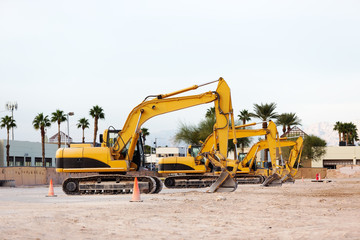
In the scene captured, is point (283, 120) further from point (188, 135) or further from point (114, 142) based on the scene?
point (114, 142)

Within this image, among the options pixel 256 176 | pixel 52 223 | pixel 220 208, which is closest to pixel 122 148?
pixel 220 208

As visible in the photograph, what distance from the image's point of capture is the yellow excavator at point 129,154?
88.9 ft

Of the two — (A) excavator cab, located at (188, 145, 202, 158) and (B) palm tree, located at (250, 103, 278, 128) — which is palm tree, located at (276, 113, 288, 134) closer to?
(B) palm tree, located at (250, 103, 278, 128)

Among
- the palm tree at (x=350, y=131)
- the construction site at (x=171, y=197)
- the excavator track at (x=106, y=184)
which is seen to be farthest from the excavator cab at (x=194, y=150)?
the palm tree at (x=350, y=131)

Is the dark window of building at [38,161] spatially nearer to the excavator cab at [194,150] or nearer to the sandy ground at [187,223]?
the excavator cab at [194,150]

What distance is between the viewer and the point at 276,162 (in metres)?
42.6

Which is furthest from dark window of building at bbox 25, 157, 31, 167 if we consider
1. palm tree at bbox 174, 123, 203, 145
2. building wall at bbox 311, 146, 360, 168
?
building wall at bbox 311, 146, 360, 168

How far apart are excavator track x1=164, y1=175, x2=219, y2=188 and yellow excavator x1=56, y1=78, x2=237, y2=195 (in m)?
9.48

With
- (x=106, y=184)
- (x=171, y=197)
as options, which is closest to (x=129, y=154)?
(x=106, y=184)

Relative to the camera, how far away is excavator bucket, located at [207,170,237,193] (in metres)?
26.9

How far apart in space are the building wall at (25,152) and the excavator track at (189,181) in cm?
6700

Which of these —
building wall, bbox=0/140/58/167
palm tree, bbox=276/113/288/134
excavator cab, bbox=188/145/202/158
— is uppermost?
palm tree, bbox=276/113/288/134

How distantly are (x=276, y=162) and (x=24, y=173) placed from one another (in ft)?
74.0

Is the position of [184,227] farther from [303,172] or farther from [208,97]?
[303,172]
